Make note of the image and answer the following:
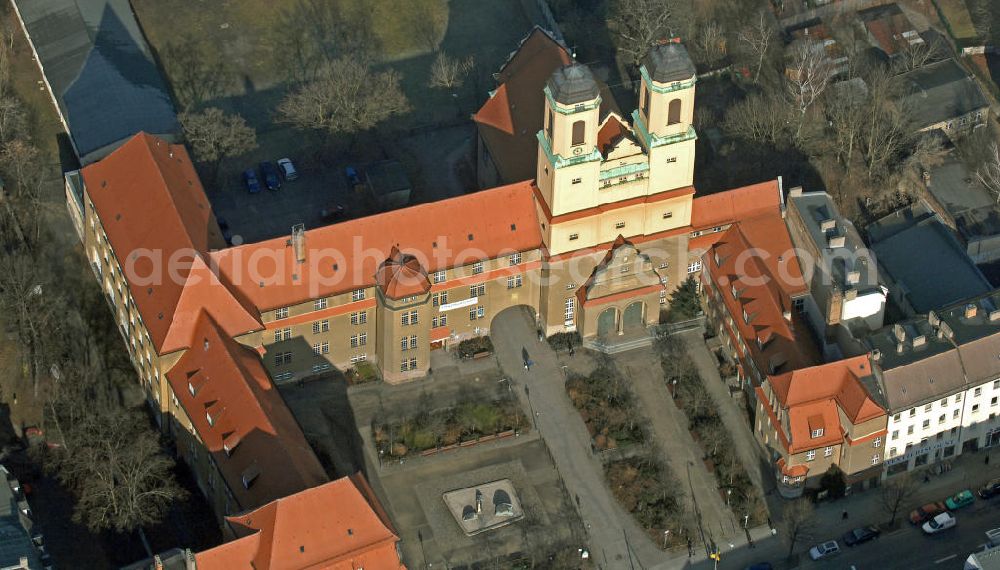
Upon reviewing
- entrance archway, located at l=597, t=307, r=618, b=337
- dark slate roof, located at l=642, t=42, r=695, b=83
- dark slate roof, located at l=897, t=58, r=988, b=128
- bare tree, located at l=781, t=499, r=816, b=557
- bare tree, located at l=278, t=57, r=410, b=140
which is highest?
dark slate roof, located at l=642, t=42, r=695, b=83

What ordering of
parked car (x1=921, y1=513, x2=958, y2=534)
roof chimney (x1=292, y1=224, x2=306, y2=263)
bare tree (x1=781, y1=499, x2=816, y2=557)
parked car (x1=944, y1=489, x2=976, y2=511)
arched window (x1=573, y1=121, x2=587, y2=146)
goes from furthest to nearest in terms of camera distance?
roof chimney (x1=292, y1=224, x2=306, y2=263) < parked car (x1=944, y1=489, x2=976, y2=511) < arched window (x1=573, y1=121, x2=587, y2=146) < parked car (x1=921, y1=513, x2=958, y2=534) < bare tree (x1=781, y1=499, x2=816, y2=557)

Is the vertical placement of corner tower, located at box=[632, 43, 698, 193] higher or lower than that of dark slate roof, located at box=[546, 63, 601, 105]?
lower

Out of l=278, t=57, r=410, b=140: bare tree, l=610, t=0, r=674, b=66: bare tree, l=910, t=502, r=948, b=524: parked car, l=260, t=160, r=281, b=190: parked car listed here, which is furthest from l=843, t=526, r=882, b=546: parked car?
l=260, t=160, r=281, b=190: parked car

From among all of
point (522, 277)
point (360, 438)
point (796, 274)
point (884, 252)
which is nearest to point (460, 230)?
point (522, 277)

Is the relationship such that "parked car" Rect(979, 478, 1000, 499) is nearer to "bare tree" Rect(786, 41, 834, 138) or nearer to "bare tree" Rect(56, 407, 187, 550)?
"bare tree" Rect(786, 41, 834, 138)

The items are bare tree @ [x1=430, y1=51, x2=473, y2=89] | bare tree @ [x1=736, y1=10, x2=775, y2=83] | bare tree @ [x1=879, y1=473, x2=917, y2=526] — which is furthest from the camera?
bare tree @ [x1=430, y1=51, x2=473, y2=89]

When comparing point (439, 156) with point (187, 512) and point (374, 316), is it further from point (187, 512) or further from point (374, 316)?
point (187, 512)

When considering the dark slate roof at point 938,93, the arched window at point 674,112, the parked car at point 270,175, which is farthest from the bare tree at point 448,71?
the dark slate roof at point 938,93
